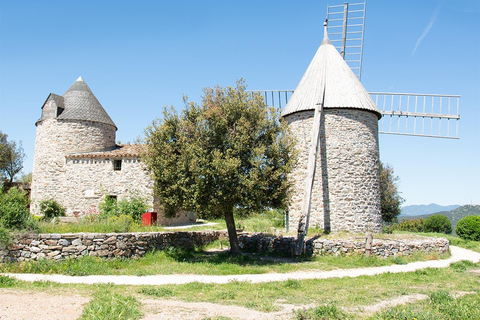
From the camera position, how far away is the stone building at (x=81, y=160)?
24.1 metres

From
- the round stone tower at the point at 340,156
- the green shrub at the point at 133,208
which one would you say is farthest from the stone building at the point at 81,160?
the round stone tower at the point at 340,156

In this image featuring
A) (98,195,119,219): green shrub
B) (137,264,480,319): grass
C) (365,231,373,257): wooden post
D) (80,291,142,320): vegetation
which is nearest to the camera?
(80,291,142,320): vegetation

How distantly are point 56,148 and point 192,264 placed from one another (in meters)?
17.4

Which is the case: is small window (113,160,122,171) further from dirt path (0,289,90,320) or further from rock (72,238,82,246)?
dirt path (0,289,90,320)

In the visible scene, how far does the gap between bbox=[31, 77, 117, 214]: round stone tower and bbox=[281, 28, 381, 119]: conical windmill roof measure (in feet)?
45.4

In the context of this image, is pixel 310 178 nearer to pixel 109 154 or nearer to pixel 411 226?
pixel 109 154

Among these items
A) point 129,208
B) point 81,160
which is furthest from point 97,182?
point 129,208

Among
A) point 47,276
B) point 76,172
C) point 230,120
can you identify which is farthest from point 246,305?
point 76,172

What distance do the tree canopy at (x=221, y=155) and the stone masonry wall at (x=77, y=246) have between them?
1758 mm

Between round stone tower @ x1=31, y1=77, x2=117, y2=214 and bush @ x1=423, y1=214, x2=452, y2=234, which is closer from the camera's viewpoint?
round stone tower @ x1=31, y1=77, x2=117, y2=214

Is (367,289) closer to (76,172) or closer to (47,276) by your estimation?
(47,276)

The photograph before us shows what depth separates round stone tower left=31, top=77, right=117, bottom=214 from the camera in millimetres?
25344

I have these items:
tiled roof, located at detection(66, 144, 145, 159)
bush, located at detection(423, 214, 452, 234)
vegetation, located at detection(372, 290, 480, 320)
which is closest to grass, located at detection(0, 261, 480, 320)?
vegetation, located at detection(372, 290, 480, 320)

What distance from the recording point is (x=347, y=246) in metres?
15.1
